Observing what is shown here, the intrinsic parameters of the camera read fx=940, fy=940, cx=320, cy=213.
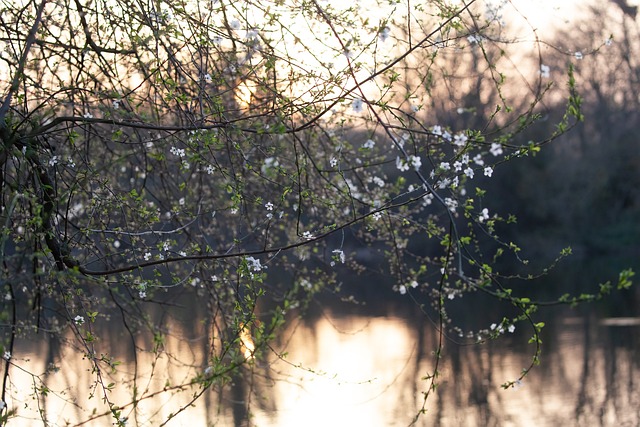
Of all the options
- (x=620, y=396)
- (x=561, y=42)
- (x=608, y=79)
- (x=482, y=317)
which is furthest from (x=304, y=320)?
(x=608, y=79)

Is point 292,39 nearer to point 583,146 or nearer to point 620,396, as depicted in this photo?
point 620,396

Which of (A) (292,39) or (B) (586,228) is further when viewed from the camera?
(B) (586,228)

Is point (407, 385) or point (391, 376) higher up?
point (391, 376)

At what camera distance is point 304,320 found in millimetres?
15586

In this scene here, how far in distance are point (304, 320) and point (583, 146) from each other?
1315 centimetres

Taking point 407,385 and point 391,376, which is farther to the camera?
point 391,376

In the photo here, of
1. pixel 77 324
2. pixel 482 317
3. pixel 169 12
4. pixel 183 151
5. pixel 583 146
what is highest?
pixel 583 146

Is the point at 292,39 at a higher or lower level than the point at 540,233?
lower

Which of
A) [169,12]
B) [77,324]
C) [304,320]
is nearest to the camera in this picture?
[169,12]

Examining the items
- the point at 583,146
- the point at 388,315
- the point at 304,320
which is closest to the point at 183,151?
the point at 304,320

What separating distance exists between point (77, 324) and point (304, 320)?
1171 centimetres

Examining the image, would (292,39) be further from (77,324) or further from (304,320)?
(304,320)

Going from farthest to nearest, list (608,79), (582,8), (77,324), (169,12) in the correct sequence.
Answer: (608,79), (582,8), (77,324), (169,12)

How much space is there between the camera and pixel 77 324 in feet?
13.0
